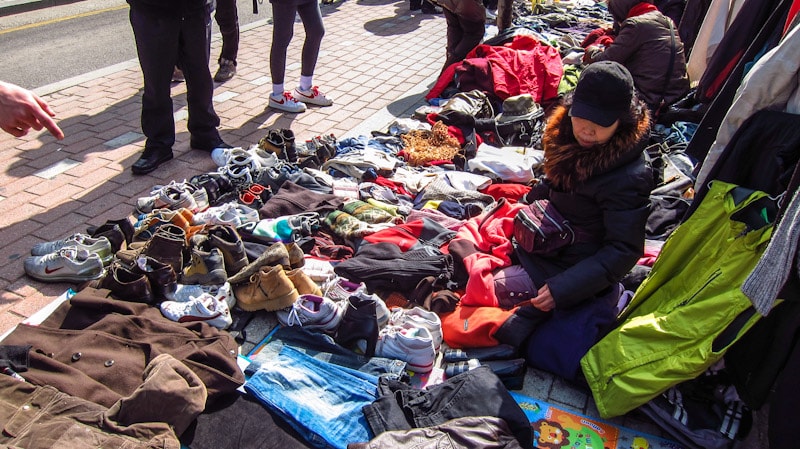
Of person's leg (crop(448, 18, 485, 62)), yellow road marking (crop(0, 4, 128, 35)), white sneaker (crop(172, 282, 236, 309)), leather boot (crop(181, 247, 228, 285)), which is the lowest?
yellow road marking (crop(0, 4, 128, 35))

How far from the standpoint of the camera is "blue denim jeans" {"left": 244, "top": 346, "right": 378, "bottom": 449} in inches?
95.0

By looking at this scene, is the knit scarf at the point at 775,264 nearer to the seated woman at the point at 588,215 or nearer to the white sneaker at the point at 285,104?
the seated woman at the point at 588,215

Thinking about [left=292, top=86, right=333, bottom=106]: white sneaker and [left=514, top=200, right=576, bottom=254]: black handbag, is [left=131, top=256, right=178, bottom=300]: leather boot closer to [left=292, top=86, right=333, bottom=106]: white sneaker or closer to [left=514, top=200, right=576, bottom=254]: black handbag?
[left=514, top=200, right=576, bottom=254]: black handbag

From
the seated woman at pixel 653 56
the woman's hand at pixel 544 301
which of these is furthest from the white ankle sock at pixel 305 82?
the woman's hand at pixel 544 301

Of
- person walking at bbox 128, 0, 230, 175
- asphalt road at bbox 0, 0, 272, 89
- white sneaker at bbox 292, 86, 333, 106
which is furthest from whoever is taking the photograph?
asphalt road at bbox 0, 0, 272, 89

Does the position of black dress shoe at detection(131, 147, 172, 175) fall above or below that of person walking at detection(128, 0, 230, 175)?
below

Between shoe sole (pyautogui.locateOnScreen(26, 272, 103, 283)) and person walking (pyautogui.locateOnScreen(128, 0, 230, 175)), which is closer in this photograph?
shoe sole (pyautogui.locateOnScreen(26, 272, 103, 283))

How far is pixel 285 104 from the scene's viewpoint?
223 inches

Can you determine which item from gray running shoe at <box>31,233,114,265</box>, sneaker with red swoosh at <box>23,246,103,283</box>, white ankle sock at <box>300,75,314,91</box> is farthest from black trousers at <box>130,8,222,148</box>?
sneaker with red swoosh at <box>23,246,103,283</box>

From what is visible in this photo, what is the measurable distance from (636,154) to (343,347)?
1773 millimetres

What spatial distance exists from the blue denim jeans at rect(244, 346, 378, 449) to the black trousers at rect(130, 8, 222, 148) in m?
2.60

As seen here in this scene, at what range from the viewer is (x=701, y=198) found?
276 centimetres

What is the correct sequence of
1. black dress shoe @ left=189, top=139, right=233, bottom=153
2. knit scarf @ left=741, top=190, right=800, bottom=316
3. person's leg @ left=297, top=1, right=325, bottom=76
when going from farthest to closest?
person's leg @ left=297, top=1, right=325, bottom=76 → black dress shoe @ left=189, top=139, right=233, bottom=153 → knit scarf @ left=741, top=190, right=800, bottom=316

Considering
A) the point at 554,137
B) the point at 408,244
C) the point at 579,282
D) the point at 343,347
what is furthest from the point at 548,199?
the point at 343,347
